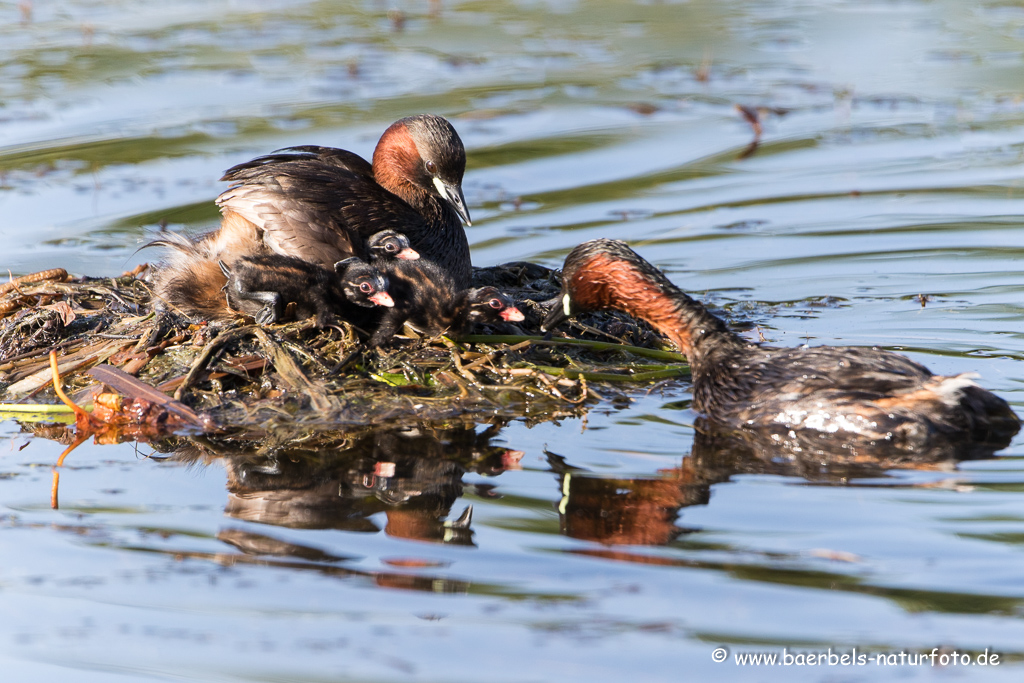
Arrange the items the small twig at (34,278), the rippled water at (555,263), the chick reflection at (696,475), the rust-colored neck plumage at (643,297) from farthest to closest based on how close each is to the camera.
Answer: the small twig at (34,278)
the rust-colored neck plumage at (643,297)
the chick reflection at (696,475)
the rippled water at (555,263)

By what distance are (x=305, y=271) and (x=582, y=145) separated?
17.2 feet

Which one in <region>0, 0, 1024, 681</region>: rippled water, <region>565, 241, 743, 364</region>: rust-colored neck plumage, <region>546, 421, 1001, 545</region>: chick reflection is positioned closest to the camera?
<region>0, 0, 1024, 681</region>: rippled water

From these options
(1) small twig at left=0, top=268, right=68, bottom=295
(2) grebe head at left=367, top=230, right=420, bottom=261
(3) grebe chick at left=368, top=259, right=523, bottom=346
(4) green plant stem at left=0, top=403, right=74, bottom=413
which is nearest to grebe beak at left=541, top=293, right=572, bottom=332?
(3) grebe chick at left=368, top=259, right=523, bottom=346

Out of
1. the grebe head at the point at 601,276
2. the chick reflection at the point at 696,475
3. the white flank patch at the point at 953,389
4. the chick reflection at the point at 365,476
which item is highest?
the grebe head at the point at 601,276

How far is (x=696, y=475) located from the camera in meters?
5.30

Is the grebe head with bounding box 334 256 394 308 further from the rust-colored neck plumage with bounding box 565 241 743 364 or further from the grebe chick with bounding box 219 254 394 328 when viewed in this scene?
the rust-colored neck plumage with bounding box 565 241 743 364

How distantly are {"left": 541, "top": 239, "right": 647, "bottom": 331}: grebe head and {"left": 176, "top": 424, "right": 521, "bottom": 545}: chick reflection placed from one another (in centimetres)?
92

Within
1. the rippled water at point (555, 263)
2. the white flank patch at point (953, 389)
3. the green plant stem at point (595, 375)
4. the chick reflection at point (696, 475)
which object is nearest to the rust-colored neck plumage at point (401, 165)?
the rippled water at point (555, 263)

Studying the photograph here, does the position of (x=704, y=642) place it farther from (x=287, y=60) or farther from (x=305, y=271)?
(x=287, y=60)

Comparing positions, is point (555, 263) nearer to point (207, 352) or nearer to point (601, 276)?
point (601, 276)

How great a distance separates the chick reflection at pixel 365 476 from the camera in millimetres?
4879

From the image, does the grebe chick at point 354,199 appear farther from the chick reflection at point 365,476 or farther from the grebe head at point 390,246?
the chick reflection at point 365,476

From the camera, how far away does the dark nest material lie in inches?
242

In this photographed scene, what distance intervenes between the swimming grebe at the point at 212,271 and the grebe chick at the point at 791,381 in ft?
3.32
